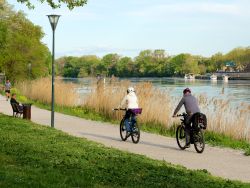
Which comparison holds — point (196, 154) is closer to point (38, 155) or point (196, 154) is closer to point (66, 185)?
point (38, 155)

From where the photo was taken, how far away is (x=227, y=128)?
620 inches

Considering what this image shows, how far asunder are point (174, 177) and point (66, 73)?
184153 mm

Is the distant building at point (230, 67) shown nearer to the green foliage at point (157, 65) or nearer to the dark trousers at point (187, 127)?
the green foliage at point (157, 65)

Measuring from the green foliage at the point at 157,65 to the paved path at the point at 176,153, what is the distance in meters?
156

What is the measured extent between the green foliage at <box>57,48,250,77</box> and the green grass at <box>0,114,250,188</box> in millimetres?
161409

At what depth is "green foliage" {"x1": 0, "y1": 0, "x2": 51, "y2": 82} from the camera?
60075 millimetres

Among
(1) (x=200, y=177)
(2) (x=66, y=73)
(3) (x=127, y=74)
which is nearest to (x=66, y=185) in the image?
(1) (x=200, y=177)

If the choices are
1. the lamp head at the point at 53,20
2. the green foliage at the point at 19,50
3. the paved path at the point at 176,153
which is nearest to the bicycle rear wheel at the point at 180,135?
the paved path at the point at 176,153

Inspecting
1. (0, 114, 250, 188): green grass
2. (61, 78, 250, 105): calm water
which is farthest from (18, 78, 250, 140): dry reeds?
(0, 114, 250, 188): green grass

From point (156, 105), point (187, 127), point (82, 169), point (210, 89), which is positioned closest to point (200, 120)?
point (187, 127)

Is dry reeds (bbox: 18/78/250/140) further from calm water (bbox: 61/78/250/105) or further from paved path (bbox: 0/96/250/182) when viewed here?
paved path (bbox: 0/96/250/182)

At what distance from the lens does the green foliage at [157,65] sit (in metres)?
177

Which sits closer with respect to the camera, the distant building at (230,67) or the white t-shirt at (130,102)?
the white t-shirt at (130,102)

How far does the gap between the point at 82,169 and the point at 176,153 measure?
4183 mm
